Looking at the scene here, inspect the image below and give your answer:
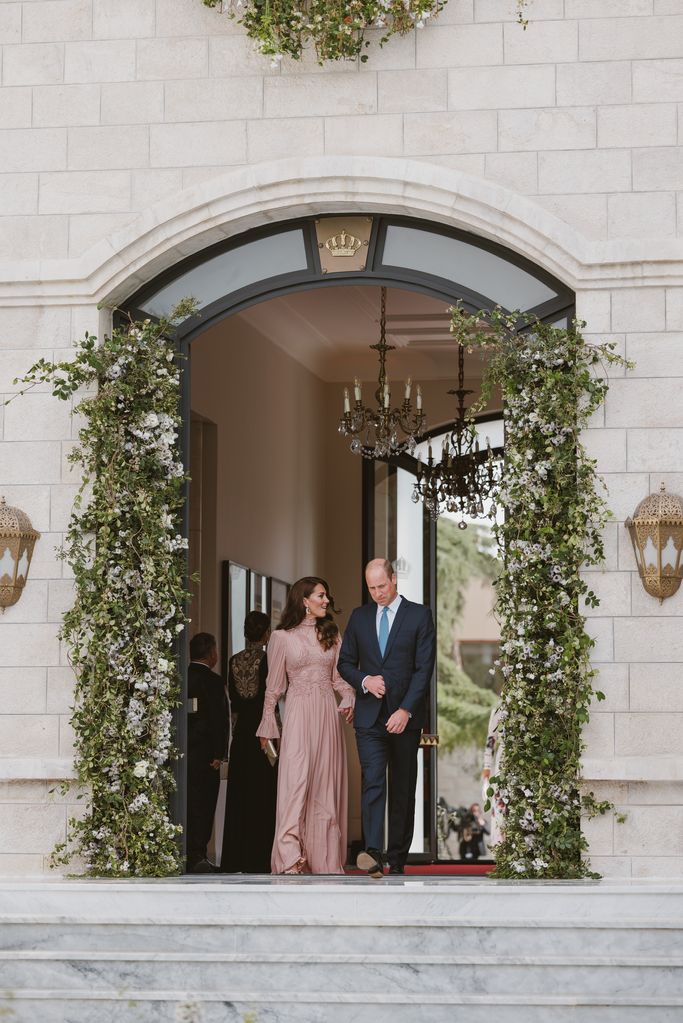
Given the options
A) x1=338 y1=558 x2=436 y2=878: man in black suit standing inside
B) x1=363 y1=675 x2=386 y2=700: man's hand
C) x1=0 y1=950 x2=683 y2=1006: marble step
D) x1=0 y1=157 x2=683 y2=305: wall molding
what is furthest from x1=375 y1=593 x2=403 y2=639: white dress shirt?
x1=0 y1=950 x2=683 y2=1006: marble step

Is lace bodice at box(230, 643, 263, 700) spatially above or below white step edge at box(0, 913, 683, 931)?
above

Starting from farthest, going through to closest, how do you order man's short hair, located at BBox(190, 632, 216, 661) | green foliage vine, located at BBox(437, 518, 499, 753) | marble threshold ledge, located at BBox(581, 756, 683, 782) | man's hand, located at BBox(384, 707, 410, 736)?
1. green foliage vine, located at BBox(437, 518, 499, 753)
2. man's short hair, located at BBox(190, 632, 216, 661)
3. man's hand, located at BBox(384, 707, 410, 736)
4. marble threshold ledge, located at BBox(581, 756, 683, 782)

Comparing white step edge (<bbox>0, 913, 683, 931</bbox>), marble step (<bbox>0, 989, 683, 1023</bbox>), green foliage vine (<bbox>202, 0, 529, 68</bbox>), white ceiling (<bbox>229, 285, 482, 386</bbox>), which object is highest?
green foliage vine (<bbox>202, 0, 529, 68</bbox>)

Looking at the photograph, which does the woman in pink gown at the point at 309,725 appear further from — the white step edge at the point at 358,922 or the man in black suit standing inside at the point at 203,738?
the white step edge at the point at 358,922

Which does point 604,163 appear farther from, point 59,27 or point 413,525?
point 413,525

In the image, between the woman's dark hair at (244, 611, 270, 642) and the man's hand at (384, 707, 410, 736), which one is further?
the woman's dark hair at (244, 611, 270, 642)

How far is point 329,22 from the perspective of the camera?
702 cm

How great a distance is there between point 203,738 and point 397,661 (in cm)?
170

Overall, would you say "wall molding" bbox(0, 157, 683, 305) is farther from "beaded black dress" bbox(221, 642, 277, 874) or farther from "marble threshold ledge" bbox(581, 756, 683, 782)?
"beaded black dress" bbox(221, 642, 277, 874)

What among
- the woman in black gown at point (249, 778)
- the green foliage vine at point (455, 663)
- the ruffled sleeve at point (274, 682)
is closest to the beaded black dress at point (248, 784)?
the woman in black gown at point (249, 778)

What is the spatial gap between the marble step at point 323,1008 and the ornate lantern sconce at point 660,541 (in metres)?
1.94

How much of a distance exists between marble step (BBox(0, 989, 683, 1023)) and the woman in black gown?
3.22 metres

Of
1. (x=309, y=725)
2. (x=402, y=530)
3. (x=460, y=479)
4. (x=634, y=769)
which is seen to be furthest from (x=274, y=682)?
(x=402, y=530)

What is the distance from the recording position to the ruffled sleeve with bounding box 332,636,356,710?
771 centimetres
